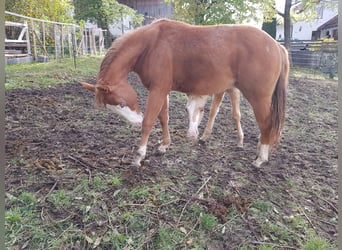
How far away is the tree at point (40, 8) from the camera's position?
1024 cm

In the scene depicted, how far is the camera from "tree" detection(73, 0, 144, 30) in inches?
782

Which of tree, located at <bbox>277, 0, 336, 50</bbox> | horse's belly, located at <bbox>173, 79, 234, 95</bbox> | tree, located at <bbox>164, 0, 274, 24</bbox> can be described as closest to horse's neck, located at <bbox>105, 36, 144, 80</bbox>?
horse's belly, located at <bbox>173, 79, 234, 95</bbox>

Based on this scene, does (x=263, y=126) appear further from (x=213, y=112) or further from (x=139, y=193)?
(x=139, y=193)

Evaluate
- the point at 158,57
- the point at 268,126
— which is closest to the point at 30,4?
the point at 158,57

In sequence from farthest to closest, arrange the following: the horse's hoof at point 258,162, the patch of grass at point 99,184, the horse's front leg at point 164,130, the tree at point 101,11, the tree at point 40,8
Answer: the tree at point 101,11 → the tree at point 40,8 → the horse's front leg at point 164,130 → the horse's hoof at point 258,162 → the patch of grass at point 99,184

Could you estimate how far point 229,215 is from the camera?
2049 mm

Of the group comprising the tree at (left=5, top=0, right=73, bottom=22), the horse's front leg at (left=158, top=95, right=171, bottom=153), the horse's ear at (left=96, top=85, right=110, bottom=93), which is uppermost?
the tree at (left=5, top=0, right=73, bottom=22)

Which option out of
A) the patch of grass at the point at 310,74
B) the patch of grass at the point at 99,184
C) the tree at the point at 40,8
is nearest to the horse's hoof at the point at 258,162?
the patch of grass at the point at 99,184

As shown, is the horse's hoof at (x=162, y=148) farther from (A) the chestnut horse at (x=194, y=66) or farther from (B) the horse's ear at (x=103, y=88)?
(B) the horse's ear at (x=103, y=88)

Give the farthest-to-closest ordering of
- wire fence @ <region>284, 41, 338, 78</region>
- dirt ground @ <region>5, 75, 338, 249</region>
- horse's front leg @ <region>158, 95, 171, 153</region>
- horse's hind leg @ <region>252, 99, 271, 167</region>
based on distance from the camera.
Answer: wire fence @ <region>284, 41, 338, 78</region>, horse's front leg @ <region>158, 95, 171, 153</region>, horse's hind leg @ <region>252, 99, 271, 167</region>, dirt ground @ <region>5, 75, 338, 249</region>

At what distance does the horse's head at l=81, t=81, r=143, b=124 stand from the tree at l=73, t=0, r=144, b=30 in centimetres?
1943

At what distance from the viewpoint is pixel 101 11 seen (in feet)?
65.7

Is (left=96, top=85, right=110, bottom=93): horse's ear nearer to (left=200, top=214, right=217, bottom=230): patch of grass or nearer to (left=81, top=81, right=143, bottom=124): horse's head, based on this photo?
(left=81, top=81, right=143, bottom=124): horse's head

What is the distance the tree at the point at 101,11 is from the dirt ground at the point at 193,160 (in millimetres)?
17539
